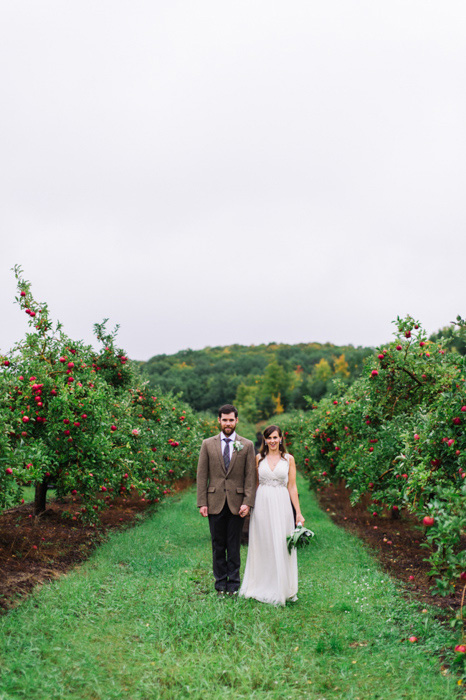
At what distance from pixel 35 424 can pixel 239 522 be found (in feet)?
10.7

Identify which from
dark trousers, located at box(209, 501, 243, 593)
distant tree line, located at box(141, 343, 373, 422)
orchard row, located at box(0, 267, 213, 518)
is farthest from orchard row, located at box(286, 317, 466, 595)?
distant tree line, located at box(141, 343, 373, 422)

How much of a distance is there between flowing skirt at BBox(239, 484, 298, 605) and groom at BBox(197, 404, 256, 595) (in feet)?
0.44

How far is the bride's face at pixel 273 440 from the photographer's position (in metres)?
5.61

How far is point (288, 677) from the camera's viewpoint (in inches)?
150

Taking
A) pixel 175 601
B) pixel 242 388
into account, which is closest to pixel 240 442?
pixel 175 601

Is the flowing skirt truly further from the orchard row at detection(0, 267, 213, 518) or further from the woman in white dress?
the orchard row at detection(0, 267, 213, 518)

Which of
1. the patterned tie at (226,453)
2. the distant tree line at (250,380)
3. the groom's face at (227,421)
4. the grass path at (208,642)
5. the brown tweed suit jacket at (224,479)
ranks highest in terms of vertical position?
the distant tree line at (250,380)

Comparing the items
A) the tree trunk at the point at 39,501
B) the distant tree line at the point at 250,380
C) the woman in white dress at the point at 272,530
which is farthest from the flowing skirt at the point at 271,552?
the distant tree line at the point at 250,380

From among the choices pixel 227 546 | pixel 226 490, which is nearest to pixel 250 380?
pixel 227 546

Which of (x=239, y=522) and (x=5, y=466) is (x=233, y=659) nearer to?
(x=239, y=522)

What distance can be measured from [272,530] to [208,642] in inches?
57.7

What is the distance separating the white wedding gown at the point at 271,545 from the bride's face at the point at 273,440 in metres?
0.20

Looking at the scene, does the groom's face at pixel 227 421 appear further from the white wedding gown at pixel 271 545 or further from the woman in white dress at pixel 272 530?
Answer: the white wedding gown at pixel 271 545

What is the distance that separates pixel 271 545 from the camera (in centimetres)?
547
